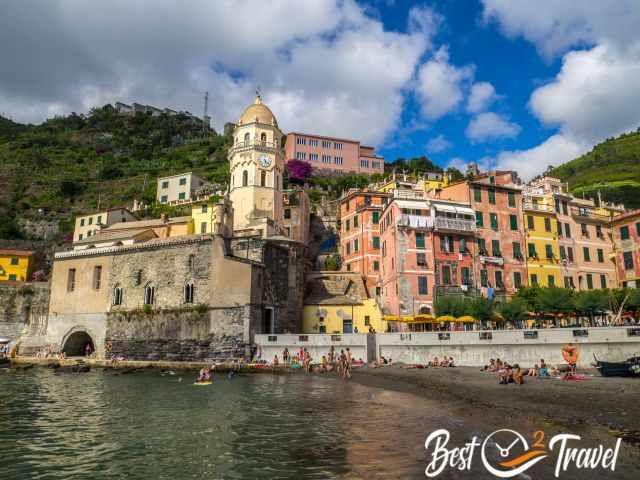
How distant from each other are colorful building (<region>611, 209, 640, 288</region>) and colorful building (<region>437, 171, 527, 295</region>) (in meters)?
9.54

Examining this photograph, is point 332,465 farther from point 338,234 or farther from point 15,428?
point 338,234

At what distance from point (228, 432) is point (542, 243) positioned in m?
35.5

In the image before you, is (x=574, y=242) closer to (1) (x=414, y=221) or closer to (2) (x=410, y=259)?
(1) (x=414, y=221)

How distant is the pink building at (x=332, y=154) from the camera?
85375 mm

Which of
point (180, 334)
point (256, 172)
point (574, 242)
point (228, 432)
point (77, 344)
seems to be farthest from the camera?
point (256, 172)

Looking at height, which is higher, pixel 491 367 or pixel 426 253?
pixel 426 253

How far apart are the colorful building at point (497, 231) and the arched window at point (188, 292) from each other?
2359 centimetres

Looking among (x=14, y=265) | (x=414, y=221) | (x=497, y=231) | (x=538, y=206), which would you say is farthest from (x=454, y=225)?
(x=14, y=265)

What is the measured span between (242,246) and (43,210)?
54.0 m

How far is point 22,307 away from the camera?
43750 millimetres

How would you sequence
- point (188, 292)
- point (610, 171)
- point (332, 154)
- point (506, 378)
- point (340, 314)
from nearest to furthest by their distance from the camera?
point (506, 378)
point (188, 292)
point (340, 314)
point (332, 154)
point (610, 171)

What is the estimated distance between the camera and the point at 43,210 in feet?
246

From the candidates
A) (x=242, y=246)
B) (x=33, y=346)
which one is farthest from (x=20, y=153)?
(x=242, y=246)

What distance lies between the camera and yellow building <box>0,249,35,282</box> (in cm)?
5235
